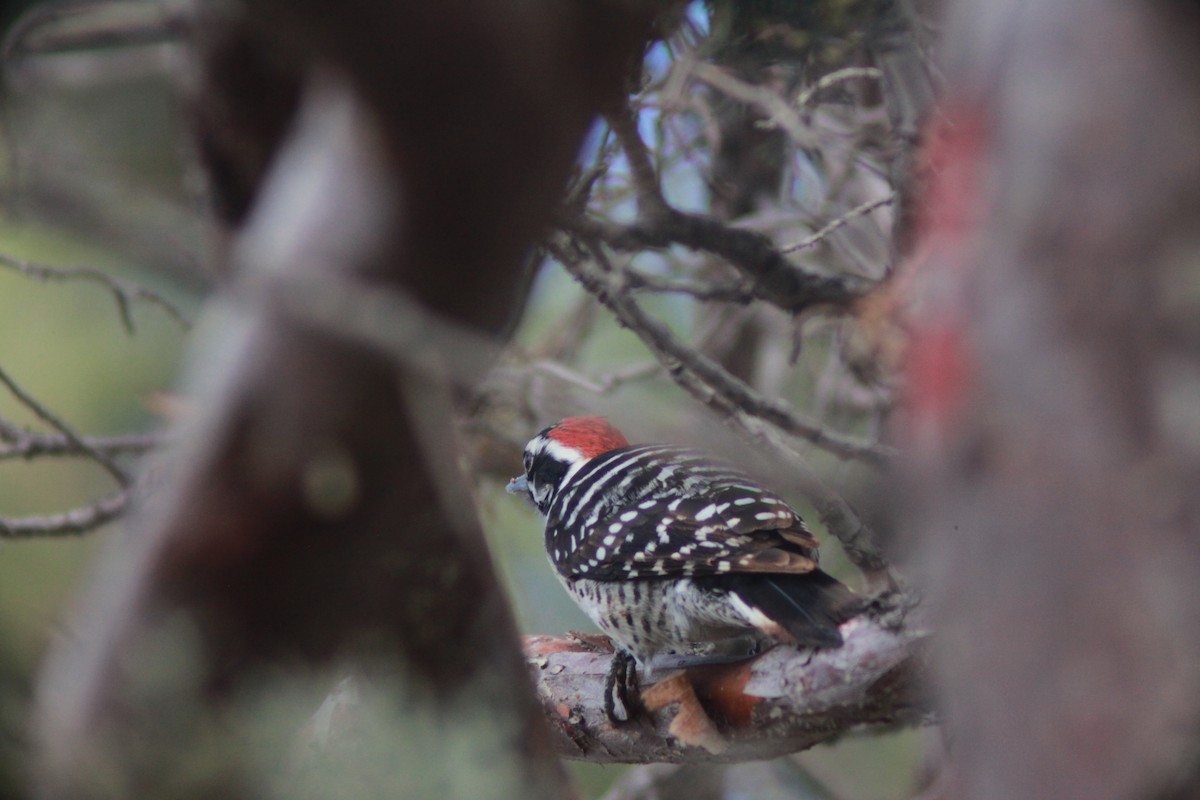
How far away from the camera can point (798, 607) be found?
1789 mm

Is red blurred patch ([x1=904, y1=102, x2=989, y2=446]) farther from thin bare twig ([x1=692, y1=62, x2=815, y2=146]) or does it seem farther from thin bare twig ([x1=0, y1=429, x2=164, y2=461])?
thin bare twig ([x1=0, y1=429, x2=164, y2=461])

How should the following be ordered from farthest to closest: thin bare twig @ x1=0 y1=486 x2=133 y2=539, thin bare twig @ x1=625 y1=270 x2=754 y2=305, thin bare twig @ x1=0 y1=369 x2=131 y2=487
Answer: thin bare twig @ x1=0 y1=486 x2=133 y2=539, thin bare twig @ x1=0 y1=369 x2=131 y2=487, thin bare twig @ x1=625 y1=270 x2=754 y2=305

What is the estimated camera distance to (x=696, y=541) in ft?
7.42

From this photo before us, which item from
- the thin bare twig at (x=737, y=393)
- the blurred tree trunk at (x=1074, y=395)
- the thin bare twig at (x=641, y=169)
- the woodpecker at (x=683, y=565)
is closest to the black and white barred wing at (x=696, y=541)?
the woodpecker at (x=683, y=565)

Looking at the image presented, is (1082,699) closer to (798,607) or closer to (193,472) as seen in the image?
(193,472)

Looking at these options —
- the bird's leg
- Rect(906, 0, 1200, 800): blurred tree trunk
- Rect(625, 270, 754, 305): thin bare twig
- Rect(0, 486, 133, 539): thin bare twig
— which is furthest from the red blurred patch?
Rect(0, 486, 133, 539): thin bare twig

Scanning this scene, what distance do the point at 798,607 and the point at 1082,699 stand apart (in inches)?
44.7

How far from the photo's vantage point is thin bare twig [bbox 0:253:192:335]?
222 centimetres

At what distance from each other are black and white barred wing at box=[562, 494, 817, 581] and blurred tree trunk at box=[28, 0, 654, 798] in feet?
3.70

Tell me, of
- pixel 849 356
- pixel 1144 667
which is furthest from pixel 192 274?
pixel 849 356

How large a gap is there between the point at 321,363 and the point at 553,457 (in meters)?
2.33

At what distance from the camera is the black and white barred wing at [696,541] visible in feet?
6.88

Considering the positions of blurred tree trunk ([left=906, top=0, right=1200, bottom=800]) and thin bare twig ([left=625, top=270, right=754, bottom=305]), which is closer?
blurred tree trunk ([left=906, top=0, right=1200, bottom=800])

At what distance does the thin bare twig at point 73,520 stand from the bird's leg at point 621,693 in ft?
3.94
